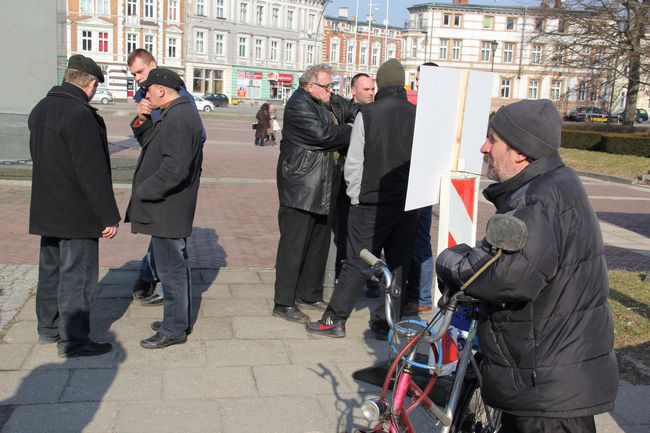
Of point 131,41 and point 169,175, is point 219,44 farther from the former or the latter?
point 169,175

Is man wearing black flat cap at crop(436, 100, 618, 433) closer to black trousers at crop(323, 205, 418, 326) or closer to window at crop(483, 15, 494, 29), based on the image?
black trousers at crop(323, 205, 418, 326)

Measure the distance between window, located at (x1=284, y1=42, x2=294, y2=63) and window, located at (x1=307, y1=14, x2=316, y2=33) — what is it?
3641 mm

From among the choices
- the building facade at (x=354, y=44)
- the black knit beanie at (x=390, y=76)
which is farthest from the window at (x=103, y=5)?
the black knit beanie at (x=390, y=76)

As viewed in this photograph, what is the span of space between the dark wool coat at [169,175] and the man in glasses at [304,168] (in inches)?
33.0

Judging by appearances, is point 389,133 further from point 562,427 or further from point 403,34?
point 403,34

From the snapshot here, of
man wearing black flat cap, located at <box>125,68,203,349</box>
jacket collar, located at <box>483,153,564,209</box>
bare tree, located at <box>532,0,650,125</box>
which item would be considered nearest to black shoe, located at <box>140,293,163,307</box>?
man wearing black flat cap, located at <box>125,68,203,349</box>

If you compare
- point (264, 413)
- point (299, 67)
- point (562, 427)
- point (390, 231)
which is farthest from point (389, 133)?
point (299, 67)

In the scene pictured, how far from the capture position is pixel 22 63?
53.7 feet

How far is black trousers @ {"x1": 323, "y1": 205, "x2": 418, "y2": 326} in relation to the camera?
552 cm

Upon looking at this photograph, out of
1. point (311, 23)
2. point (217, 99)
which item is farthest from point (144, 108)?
point (311, 23)

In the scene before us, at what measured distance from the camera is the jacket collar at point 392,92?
5.55 meters

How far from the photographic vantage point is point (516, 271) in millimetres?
2506

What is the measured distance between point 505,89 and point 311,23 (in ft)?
79.5

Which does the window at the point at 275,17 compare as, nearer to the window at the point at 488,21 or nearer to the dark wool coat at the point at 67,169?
the window at the point at 488,21
